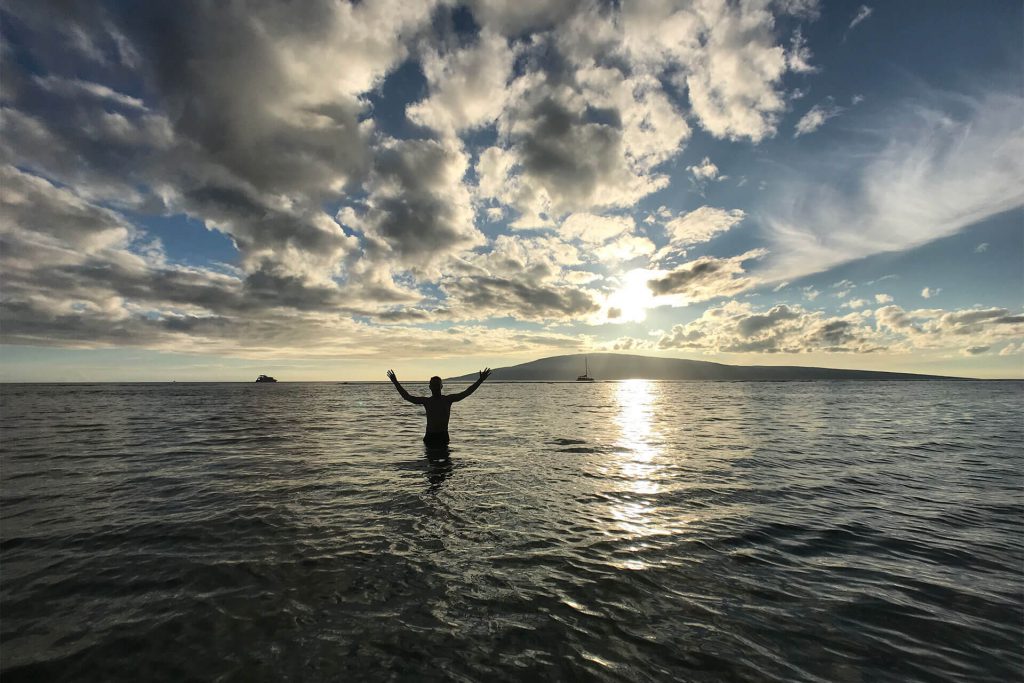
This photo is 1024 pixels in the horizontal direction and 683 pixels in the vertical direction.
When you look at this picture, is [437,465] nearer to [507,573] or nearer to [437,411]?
[437,411]

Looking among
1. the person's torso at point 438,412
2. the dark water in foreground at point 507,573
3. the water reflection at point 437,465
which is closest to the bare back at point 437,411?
the person's torso at point 438,412

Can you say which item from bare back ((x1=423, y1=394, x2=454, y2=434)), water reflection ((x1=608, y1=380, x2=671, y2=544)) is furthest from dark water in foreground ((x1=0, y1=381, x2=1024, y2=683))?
bare back ((x1=423, y1=394, x2=454, y2=434))

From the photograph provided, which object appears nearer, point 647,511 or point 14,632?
point 14,632

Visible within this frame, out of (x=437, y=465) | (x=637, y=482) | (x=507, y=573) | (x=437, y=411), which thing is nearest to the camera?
(x=507, y=573)

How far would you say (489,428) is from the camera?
95.7ft

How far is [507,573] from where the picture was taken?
23.1 feet

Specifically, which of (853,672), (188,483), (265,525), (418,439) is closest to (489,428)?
(418,439)

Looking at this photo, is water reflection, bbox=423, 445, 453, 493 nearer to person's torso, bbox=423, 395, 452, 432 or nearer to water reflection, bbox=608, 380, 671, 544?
person's torso, bbox=423, 395, 452, 432

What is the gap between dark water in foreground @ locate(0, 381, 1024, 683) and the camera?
4.93m

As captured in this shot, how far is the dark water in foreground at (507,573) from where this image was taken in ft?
16.2

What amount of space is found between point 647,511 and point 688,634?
211 inches

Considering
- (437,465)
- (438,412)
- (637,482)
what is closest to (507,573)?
(637,482)

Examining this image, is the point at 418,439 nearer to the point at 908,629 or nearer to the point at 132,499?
the point at 132,499

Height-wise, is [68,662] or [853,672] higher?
[68,662]
